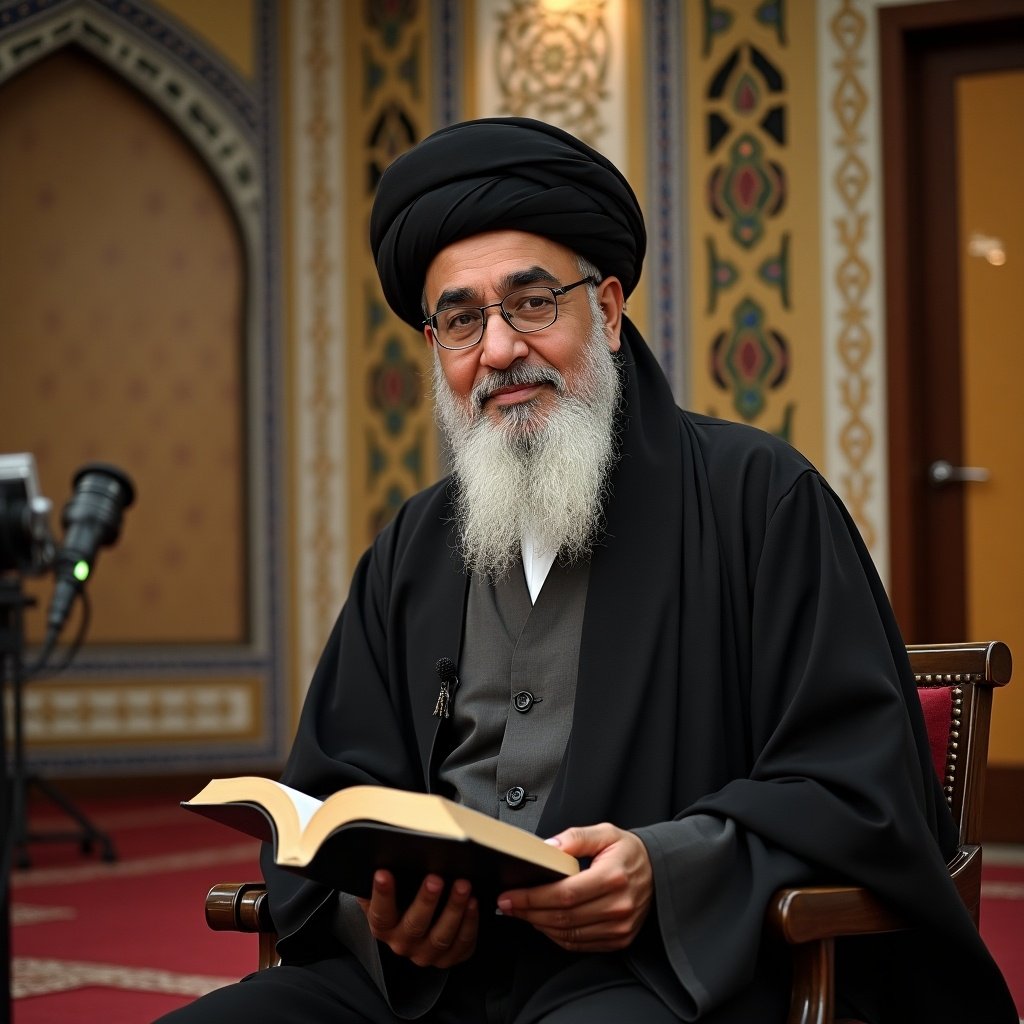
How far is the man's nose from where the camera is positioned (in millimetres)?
1950

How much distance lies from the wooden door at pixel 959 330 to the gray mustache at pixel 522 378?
13.2 feet

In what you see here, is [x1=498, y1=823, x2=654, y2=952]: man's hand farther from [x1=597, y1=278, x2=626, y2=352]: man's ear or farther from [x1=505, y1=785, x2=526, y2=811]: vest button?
[x1=597, y1=278, x2=626, y2=352]: man's ear

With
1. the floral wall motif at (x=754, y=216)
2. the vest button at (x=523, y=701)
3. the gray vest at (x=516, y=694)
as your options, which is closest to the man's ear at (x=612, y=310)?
the gray vest at (x=516, y=694)

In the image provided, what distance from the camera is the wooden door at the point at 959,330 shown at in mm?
5695

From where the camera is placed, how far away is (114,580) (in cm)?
705

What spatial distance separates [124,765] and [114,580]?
0.82m

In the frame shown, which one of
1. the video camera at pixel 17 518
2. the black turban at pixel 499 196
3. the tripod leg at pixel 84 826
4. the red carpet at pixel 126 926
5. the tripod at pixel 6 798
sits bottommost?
the red carpet at pixel 126 926

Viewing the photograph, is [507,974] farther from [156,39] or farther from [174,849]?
[156,39]

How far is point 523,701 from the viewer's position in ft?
6.06

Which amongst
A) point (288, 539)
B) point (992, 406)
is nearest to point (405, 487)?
point (288, 539)

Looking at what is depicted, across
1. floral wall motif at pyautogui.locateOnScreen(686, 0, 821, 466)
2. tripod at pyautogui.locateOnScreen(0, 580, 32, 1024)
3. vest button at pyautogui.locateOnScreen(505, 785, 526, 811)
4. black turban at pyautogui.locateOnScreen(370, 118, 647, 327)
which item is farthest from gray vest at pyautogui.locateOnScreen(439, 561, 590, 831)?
floral wall motif at pyautogui.locateOnScreen(686, 0, 821, 466)

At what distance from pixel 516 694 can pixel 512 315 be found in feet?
1.55

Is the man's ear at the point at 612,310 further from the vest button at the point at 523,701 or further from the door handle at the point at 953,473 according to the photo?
the door handle at the point at 953,473

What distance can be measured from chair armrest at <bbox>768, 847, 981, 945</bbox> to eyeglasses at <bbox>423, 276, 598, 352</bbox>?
Answer: 30.3 inches
